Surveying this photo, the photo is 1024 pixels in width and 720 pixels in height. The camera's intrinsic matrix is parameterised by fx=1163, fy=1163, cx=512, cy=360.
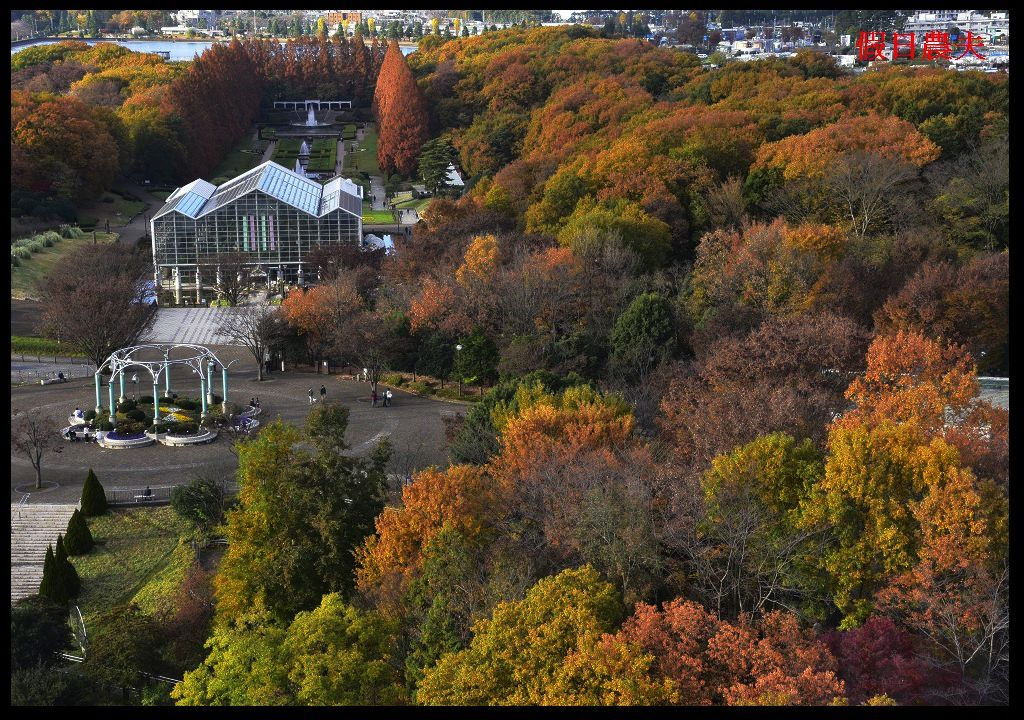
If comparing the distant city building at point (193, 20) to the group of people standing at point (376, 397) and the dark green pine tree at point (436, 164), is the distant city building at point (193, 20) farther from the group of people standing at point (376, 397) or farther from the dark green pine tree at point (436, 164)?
the group of people standing at point (376, 397)

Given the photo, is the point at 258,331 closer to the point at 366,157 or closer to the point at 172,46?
the point at 366,157

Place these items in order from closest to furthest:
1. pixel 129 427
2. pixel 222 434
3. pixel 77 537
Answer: pixel 77 537 → pixel 129 427 → pixel 222 434

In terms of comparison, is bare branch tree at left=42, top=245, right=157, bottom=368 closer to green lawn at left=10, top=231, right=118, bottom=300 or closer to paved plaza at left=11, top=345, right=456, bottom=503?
paved plaza at left=11, top=345, right=456, bottom=503

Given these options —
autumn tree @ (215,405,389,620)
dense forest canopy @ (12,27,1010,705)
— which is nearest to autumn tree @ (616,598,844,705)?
dense forest canopy @ (12,27,1010,705)

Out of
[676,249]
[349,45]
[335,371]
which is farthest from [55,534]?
[349,45]

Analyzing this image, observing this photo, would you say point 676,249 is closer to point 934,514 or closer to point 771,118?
point 771,118

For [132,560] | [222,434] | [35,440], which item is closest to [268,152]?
[222,434]
